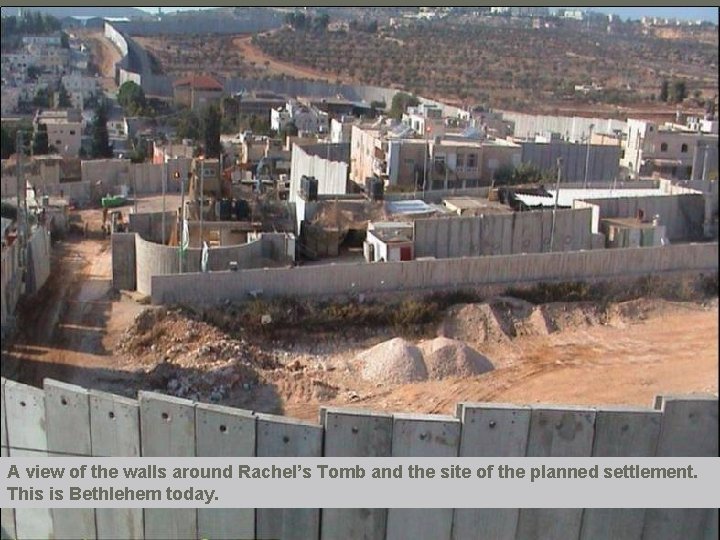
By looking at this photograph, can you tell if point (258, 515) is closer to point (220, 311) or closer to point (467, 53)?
point (220, 311)

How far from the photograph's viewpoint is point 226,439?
483cm

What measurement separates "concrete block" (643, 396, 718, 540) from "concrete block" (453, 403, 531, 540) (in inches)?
28.3

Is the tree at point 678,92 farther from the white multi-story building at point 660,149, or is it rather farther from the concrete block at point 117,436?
the concrete block at point 117,436

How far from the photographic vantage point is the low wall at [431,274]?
13203 mm

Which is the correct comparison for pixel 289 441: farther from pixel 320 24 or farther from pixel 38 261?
pixel 320 24

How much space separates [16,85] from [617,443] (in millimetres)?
42077

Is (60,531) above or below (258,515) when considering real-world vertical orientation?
below

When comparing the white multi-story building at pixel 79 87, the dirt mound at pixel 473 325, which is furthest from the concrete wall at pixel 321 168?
the white multi-story building at pixel 79 87

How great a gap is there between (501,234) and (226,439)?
467 inches

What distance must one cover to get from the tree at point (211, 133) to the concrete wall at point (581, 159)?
9090mm

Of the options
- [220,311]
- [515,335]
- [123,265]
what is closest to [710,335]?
[515,335]

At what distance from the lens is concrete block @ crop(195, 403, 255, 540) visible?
479 centimetres

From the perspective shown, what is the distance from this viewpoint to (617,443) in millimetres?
4625

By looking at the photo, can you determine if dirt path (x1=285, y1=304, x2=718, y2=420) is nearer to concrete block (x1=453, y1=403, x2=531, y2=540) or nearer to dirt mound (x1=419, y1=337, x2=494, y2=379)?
dirt mound (x1=419, y1=337, x2=494, y2=379)
